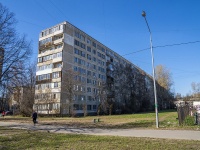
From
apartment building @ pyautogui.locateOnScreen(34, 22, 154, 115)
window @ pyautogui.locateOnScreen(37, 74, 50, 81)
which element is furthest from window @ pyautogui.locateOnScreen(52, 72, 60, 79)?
window @ pyautogui.locateOnScreen(37, 74, 50, 81)

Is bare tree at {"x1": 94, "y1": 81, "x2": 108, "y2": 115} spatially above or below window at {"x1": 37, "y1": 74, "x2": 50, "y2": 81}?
below

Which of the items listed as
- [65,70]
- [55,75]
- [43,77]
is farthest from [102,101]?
[43,77]

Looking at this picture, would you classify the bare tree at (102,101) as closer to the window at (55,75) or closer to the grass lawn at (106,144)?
the window at (55,75)

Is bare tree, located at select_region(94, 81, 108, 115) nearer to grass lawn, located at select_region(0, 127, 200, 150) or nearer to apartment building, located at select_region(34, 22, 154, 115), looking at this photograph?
apartment building, located at select_region(34, 22, 154, 115)

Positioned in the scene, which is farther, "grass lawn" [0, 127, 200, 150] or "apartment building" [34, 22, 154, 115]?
"apartment building" [34, 22, 154, 115]

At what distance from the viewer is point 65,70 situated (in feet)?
189

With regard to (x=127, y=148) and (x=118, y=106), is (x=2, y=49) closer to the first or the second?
(x=127, y=148)

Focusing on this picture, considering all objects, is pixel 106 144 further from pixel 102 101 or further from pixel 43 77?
pixel 43 77

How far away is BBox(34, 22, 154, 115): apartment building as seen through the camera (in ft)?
184

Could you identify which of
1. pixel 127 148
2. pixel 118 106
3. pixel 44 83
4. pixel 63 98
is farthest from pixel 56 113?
pixel 127 148

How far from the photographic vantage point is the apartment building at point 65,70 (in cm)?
5600

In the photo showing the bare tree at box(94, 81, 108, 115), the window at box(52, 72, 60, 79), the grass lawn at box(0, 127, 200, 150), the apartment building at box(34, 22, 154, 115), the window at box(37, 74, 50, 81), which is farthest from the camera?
the window at box(37, 74, 50, 81)

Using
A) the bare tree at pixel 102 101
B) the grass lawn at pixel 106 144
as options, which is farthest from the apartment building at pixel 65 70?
the grass lawn at pixel 106 144

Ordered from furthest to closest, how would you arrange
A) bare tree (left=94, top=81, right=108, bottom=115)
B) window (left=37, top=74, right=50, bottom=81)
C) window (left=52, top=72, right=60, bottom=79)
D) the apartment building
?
window (left=37, top=74, right=50, bottom=81) < bare tree (left=94, top=81, right=108, bottom=115) < window (left=52, top=72, right=60, bottom=79) < the apartment building
